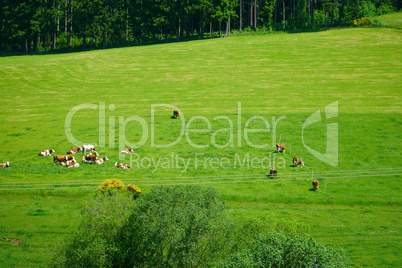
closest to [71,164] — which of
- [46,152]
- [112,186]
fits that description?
[46,152]

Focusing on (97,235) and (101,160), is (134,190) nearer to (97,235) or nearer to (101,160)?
(97,235)

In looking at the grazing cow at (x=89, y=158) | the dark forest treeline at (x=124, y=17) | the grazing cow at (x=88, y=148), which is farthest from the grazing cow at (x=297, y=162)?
the dark forest treeline at (x=124, y=17)

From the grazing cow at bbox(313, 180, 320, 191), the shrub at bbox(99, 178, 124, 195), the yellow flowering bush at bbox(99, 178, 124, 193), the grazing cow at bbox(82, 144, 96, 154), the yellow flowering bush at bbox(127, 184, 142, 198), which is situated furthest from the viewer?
the grazing cow at bbox(82, 144, 96, 154)

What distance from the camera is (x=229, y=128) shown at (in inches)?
1978

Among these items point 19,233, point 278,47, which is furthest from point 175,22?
point 19,233

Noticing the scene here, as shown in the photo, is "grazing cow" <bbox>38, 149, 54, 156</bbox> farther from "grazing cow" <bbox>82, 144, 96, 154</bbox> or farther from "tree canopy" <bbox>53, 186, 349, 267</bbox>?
"tree canopy" <bbox>53, 186, 349, 267</bbox>

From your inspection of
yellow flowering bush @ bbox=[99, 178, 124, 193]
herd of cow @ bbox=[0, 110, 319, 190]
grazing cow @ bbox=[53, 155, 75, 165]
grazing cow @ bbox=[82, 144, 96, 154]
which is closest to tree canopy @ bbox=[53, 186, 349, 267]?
yellow flowering bush @ bbox=[99, 178, 124, 193]

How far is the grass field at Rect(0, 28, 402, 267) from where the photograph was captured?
3195 cm

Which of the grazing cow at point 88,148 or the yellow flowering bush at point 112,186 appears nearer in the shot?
the yellow flowering bush at point 112,186

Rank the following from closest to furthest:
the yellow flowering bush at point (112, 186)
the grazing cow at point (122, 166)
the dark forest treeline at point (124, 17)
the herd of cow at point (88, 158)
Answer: the yellow flowering bush at point (112, 186), the grazing cow at point (122, 166), the herd of cow at point (88, 158), the dark forest treeline at point (124, 17)

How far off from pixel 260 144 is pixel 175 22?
2692 inches

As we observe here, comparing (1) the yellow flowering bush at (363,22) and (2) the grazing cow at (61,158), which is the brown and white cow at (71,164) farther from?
(1) the yellow flowering bush at (363,22)

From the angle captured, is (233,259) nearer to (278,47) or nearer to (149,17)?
Answer: (278,47)

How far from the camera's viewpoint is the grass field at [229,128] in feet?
105
